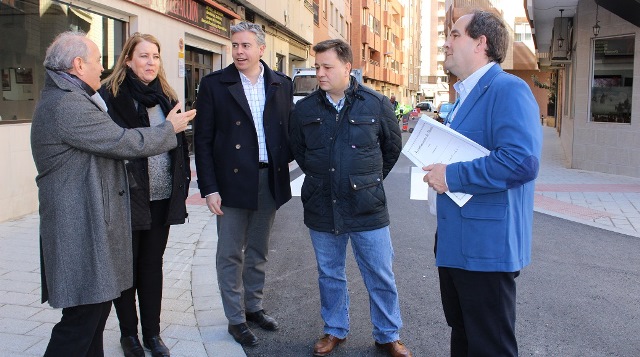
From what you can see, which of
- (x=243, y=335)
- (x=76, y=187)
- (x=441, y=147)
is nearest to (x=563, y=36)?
(x=243, y=335)

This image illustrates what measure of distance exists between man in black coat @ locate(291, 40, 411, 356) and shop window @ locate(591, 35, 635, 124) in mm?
10454

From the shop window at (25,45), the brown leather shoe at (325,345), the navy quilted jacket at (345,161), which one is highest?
the shop window at (25,45)

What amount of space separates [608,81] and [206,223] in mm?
9644

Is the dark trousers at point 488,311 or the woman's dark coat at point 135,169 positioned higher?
the woman's dark coat at point 135,169

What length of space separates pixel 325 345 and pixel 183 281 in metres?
1.92

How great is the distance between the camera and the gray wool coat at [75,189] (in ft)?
9.04

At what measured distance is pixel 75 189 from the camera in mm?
2809

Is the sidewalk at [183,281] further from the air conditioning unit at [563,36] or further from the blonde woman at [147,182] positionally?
the air conditioning unit at [563,36]

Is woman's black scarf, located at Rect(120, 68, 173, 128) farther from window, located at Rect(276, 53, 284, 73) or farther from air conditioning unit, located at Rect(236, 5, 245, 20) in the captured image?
window, located at Rect(276, 53, 284, 73)

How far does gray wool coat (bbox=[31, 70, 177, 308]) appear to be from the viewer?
2.76m

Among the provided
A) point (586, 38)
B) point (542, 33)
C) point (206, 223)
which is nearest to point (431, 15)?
point (542, 33)

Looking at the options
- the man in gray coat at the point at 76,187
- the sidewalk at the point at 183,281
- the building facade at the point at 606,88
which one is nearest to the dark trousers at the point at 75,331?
the man in gray coat at the point at 76,187

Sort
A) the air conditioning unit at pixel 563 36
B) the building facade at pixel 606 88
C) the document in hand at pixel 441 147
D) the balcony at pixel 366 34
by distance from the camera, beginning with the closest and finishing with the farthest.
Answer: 1. the document in hand at pixel 441 147
2. the building facade at pixel 606 88
3. the air conditioning unit at pixel 563 36
4. the balcony at pixel 366 34

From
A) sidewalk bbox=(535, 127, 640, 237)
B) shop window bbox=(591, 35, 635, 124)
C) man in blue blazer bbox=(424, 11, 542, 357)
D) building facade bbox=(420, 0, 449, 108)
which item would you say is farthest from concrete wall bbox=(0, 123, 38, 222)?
building facade bbox=(420, 0, 449, 108)
